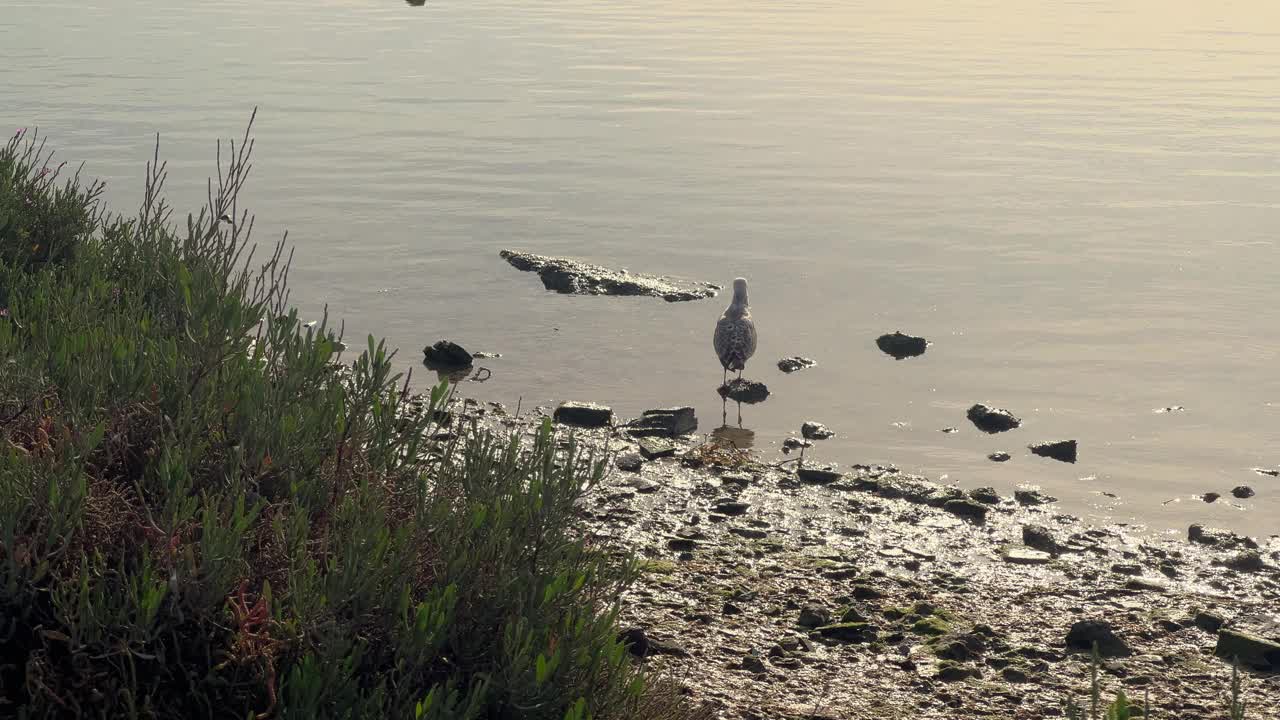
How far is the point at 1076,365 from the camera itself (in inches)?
553

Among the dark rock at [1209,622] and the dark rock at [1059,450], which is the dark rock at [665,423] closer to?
the dark rock at [1059,450]

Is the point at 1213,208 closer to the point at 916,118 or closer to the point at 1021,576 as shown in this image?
the point at 916,118

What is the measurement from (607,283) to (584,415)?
5307mm

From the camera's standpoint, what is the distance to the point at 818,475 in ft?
34.4

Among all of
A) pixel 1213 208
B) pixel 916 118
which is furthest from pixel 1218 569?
pixel 916 118

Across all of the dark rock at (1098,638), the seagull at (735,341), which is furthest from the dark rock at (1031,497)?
the seagull at (735,341)

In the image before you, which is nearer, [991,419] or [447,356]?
[991,419]

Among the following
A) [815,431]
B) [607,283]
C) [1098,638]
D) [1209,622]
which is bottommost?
[1098,638]

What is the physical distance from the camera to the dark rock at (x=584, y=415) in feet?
38.9

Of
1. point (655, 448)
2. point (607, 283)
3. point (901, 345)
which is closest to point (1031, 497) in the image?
point (655, 448)

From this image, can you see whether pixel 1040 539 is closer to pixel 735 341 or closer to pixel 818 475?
pixel 818 475

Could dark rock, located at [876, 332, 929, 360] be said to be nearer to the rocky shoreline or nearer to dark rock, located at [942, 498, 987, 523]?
the rocky shoreline

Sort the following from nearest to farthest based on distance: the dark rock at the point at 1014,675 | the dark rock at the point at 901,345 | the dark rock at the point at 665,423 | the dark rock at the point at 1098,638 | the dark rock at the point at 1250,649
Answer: the dark rock at the point at 1014,675, the dark rock at the point at 1250,649, the dark rock at the point at 1098,638, the dark rock at the point at 665,423, the dark rock at the point at 901,345

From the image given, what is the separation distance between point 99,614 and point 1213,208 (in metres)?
20.7
